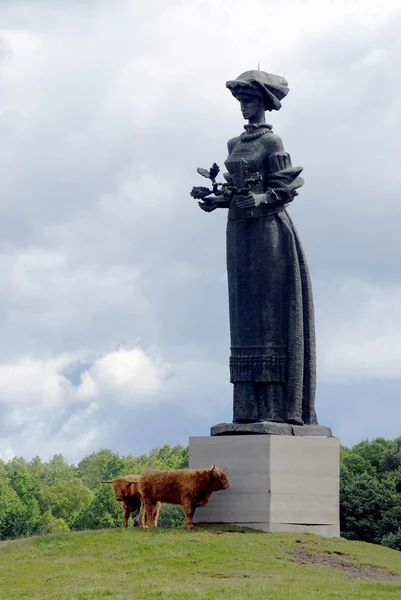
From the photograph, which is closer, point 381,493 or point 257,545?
→ point 257,545

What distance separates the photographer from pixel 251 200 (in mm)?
21312

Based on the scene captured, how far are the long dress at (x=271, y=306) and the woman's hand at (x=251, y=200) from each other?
163 mm

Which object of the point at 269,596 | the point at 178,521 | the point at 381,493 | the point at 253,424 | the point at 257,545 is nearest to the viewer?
the point at 269,596

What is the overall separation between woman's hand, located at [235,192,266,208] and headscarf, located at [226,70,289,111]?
1.93m

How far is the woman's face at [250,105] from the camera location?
72.9 feet

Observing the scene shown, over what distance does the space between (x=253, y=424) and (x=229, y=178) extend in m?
4.35

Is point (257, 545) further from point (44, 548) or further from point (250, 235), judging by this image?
point (250, 235)

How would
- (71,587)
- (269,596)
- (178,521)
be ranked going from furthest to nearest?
(178,521), (71,587), (269,596)

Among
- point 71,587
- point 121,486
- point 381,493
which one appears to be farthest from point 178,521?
point 71,587

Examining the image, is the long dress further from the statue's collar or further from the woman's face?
the woman's face

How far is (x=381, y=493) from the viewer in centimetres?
3381

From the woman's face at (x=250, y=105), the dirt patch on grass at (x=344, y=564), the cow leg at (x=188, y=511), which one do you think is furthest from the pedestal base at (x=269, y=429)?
the woman's face at (x=250, y=105)

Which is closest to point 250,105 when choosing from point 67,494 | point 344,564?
point 344,564

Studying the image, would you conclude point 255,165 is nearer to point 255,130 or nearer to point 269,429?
point 255,130
